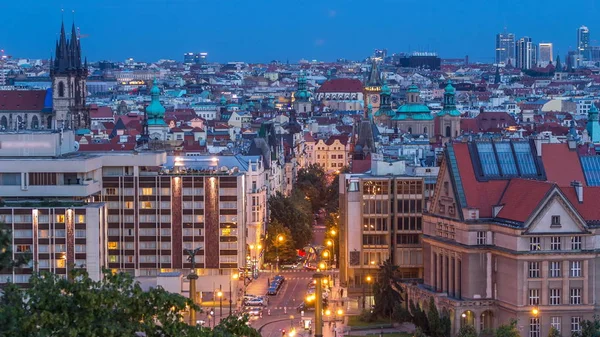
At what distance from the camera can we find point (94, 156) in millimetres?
78500

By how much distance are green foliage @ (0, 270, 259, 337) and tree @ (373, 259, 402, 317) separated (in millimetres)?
37231

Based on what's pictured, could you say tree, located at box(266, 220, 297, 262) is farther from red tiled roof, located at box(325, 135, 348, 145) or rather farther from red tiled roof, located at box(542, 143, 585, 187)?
red tiled roof, located at box(325, 135, 348, 145)

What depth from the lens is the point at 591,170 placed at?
7412 cm

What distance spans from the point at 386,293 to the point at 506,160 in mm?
7976

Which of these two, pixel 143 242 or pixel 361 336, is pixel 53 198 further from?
pixel 361 336

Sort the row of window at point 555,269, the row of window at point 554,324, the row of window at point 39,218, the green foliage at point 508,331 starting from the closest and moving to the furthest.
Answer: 1. the green foliage at point 508,331
2. the row of window at point 554,324
3. the row of window at point 555,269
4. the row of window at point 39,218

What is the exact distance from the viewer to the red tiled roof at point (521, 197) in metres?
66.9

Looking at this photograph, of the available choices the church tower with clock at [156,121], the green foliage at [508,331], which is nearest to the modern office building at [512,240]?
the green foliage at [508,331]

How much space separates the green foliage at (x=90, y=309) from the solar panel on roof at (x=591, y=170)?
4110 cm

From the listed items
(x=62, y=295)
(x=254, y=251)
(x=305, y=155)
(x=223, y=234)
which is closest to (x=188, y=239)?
(x=223, y=234)

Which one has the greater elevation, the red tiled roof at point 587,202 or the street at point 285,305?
the red tiled roof at point 587,202

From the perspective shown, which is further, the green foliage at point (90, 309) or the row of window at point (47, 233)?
the row of window at point (47, 233)

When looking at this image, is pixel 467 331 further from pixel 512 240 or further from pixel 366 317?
pixel 366 317

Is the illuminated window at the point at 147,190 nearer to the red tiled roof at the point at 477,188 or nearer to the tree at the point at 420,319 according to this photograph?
the red tiled roof at the point at 477,188
